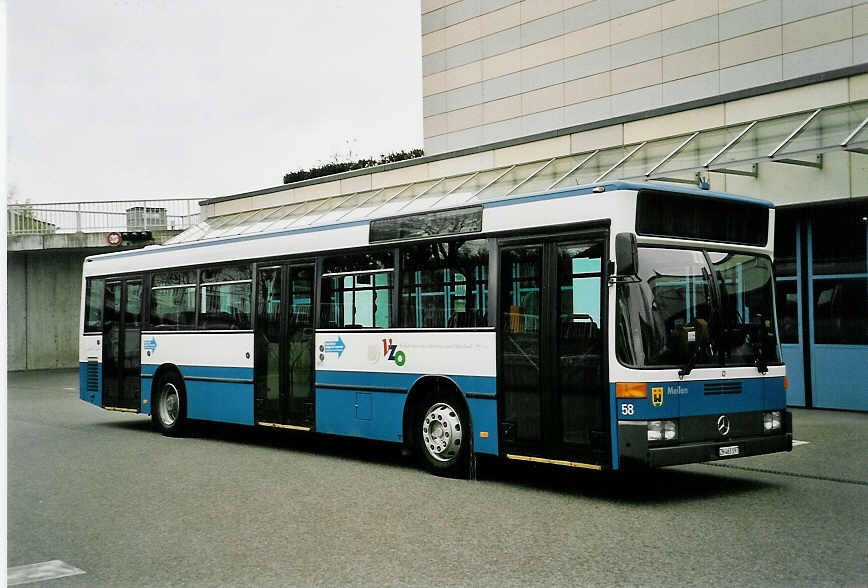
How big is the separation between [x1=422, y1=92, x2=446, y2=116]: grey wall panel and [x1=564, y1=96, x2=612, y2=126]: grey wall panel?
6.48 m

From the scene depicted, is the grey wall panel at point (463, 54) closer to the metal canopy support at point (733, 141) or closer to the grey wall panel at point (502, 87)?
the grey wall panel at point (502, 87)

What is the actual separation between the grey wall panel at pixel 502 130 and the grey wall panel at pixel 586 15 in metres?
3.49

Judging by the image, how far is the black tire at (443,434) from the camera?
10.5 m

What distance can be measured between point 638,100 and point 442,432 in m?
20.3

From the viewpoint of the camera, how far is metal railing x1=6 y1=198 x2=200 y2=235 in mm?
37281

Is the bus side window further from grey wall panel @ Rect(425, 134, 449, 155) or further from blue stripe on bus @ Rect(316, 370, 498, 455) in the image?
grey wall panel @ Rect(425, 134, 449, 155)

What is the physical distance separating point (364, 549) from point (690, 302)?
382cm

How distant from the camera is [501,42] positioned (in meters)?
34.1

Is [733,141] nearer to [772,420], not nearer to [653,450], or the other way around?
[772,420]

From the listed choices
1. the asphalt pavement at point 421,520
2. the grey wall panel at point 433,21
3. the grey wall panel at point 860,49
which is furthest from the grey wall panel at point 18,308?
the grey wall panel at point 860,49

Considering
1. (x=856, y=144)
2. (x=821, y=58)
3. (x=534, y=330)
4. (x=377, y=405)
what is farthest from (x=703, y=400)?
(x=821, y=58)

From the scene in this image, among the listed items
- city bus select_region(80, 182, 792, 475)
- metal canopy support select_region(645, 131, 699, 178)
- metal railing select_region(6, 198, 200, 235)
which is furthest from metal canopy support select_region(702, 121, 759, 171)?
metal railing select_region(6, 198, 200, 235)

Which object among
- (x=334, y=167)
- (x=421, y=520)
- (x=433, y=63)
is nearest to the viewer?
(x=421, y=520)

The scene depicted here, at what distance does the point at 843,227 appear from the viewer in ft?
59.7
